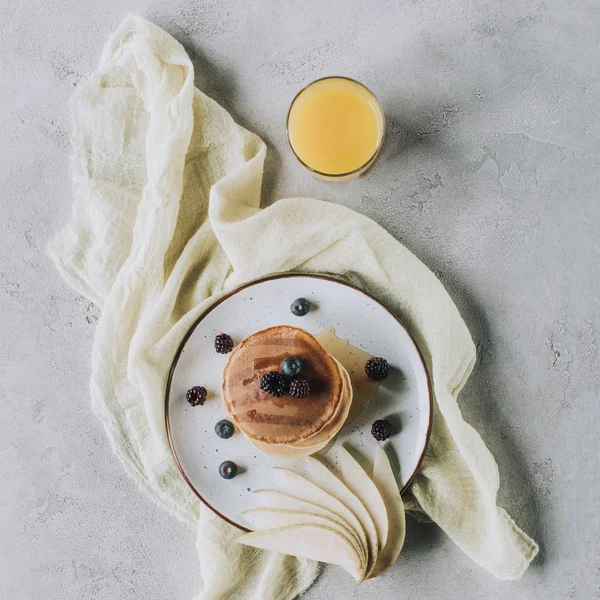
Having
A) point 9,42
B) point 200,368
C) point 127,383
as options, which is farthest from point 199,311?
point 9,42

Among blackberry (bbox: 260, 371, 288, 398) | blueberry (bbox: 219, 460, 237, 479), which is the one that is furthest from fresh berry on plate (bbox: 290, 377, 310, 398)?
blueberry (bbox: 219, 460, 237, 479)

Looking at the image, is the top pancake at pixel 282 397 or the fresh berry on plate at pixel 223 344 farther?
the fresh berry on plate at pixel 223 344

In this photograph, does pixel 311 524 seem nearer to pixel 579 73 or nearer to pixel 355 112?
pixel 355 112

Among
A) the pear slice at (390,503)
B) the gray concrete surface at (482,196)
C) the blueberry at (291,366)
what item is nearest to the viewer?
the blueberry at (291,366)

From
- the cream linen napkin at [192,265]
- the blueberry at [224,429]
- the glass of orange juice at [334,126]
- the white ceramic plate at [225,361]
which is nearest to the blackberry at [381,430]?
the white ceramic plate at [225,361]

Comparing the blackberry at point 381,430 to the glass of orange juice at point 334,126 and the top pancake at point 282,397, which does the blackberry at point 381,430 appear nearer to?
the top pancake at point 282,397

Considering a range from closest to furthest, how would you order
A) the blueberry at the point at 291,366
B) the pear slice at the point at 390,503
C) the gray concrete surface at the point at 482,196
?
the blueberry at the point at 291,366 < the pear slice at the point at 390,503 < the gray concrete surface at the point at 482,196

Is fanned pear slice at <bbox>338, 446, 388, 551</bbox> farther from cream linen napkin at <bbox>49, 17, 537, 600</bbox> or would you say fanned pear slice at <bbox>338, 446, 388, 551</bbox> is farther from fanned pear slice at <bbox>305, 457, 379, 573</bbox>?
cream linen napkin at <bbox>49, 17, 537, 600</bbox>

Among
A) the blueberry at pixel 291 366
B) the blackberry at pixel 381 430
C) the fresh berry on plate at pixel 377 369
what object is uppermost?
the blueberry at pixel 291 366
